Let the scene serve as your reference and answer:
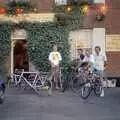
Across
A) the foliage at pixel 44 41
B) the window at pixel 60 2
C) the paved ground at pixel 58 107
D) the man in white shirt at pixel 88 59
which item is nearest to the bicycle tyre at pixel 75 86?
the paved ground at pixel 58 107

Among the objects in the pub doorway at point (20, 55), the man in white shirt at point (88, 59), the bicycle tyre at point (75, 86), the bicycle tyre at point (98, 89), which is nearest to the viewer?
the bicycle tyre at point (98, 89)

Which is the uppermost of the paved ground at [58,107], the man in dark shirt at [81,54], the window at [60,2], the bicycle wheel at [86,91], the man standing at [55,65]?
the window at [60,2]

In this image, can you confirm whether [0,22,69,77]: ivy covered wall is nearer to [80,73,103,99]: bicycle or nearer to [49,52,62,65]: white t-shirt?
[49,52,62,65]: white t-shirt

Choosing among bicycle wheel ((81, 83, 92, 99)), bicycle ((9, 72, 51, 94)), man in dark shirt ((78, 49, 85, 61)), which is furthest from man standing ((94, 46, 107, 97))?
man in dark shirt ((78, 49, 85, 61))

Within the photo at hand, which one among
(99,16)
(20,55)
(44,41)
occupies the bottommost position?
(20,55)

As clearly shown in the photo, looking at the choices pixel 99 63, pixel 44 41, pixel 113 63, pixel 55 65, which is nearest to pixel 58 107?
pixel 99 63

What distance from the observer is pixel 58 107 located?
18.0m

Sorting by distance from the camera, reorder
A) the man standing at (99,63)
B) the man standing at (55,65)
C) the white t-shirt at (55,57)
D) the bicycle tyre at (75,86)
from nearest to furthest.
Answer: the man standing at (99,63) → the bicycle tyre at (75,86) → the man standing at (55,65) → the white t-shirt at (55,57)

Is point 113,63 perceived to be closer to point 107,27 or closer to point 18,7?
point 107,27

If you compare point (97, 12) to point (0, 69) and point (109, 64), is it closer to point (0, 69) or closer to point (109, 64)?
point (109, 64)

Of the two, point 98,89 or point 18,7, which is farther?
point 18,7

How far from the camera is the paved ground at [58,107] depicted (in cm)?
1588

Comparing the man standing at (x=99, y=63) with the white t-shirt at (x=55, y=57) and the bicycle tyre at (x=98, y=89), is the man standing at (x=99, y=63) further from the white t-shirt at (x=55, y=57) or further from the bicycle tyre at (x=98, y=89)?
the white t-shirt at (x=55, y=57)

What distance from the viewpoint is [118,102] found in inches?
753
